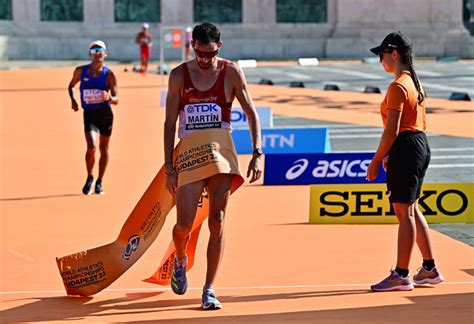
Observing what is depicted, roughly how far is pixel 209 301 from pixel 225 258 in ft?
7.45

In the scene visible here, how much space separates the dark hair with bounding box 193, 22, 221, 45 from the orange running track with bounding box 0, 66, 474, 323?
1864 mm

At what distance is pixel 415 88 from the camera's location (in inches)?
359

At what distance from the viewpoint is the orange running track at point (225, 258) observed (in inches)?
338

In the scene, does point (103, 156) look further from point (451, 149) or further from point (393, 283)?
point (393, 283)

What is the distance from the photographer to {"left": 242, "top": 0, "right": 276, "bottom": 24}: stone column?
196 feet

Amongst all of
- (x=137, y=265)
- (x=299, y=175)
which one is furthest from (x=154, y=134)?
(x=137, y=265)

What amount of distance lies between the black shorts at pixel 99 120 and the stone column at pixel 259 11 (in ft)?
147

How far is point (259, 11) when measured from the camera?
6006cm

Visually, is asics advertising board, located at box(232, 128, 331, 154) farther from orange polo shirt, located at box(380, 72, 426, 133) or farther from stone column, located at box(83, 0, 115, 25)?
stone column, located at box(83, 0, 115, 25)

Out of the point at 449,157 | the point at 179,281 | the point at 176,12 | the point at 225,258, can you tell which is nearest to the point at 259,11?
the point at 176,12

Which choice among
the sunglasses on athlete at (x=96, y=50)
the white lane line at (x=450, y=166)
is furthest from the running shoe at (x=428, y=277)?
the white lane line at (x=450, y=166)

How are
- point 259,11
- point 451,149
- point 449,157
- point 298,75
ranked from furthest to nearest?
point 259,11, point 298,75, point 451,149, point 449,157

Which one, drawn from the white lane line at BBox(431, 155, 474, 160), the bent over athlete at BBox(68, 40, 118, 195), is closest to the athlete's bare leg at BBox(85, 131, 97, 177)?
the bent over athlete at BBox(68, 40, 118, 195)

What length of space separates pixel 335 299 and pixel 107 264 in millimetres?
1724
